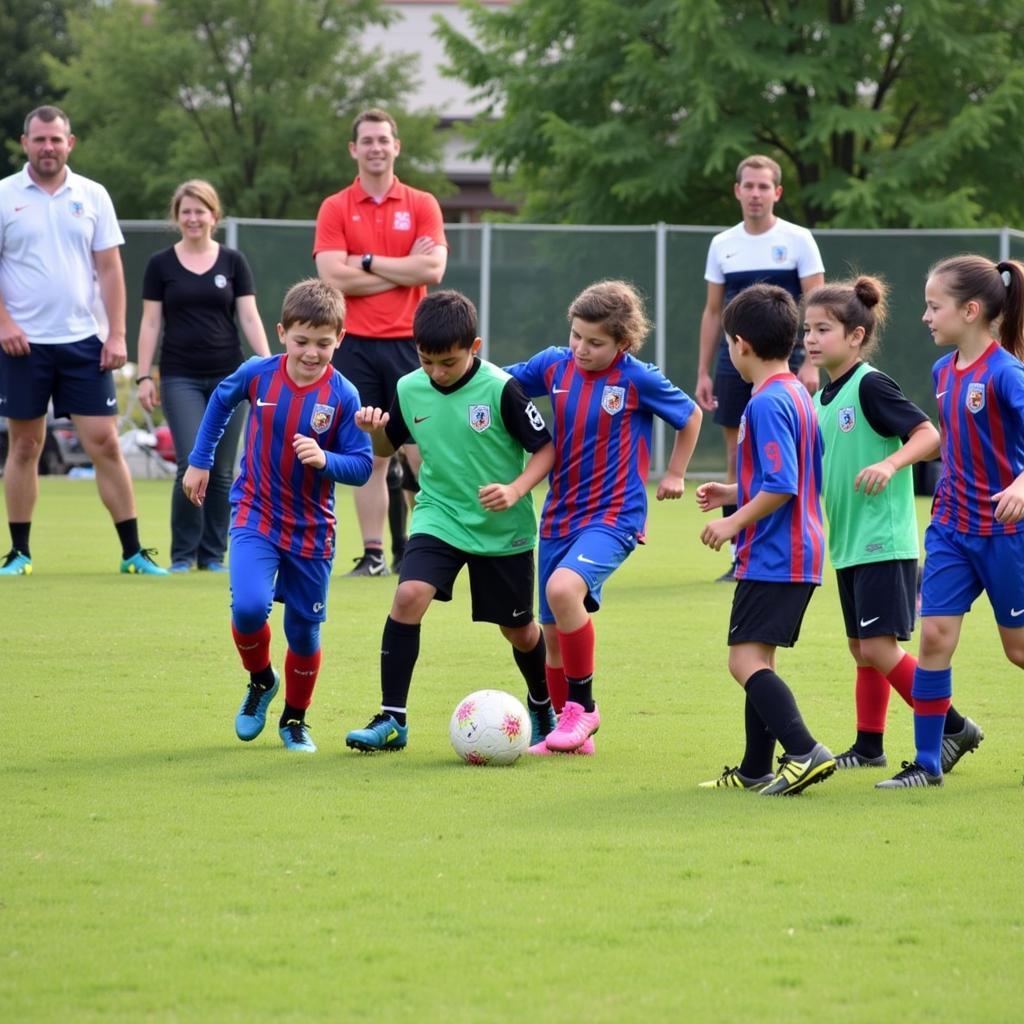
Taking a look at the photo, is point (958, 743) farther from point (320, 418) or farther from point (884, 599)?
point (320, 418)

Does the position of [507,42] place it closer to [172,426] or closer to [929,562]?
[172,426]

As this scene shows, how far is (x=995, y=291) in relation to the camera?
18.9 feet

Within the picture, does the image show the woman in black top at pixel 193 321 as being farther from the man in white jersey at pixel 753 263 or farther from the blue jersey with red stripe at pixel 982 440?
the blue jersey with red stripe at pixel 982 440

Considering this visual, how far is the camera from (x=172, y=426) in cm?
1071

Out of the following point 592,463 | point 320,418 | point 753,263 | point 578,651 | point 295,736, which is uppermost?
point 753,263

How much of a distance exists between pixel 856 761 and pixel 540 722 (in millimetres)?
1179

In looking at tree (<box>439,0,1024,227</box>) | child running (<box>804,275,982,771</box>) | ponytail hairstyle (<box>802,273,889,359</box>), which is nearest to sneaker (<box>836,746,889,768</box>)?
child running (<box>804,275,982,771</box>)

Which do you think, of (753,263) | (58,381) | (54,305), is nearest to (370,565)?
(58,381)

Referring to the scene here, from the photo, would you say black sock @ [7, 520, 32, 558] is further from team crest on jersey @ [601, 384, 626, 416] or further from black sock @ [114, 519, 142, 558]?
team crest on jersey @ [601, 384, 626, 416]

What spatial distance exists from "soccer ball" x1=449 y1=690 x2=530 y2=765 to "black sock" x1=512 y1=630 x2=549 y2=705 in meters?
0.55

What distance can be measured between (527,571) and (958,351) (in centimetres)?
167

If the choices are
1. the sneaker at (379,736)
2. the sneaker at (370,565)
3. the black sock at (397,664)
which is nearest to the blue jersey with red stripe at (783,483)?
the black sock at (397,664)

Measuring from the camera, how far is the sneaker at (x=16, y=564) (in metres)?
10.6

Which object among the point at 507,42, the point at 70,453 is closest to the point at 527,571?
the point at 70,453
